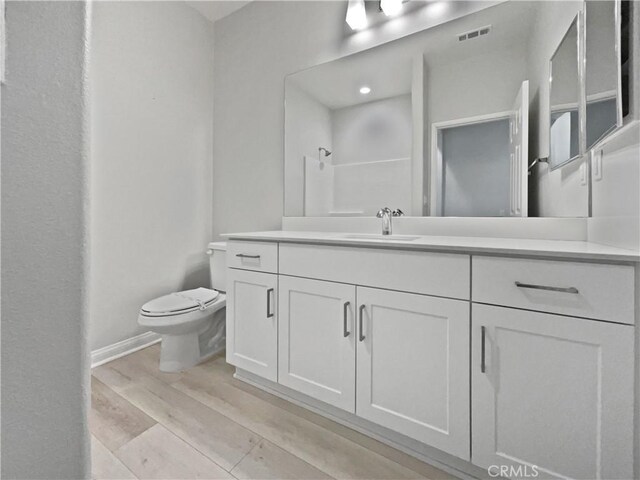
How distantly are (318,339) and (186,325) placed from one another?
870 mm

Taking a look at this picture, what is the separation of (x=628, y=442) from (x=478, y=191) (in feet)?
3.53

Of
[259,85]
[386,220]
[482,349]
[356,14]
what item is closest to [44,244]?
[482,349]

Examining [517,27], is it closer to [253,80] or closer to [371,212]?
[371,212]

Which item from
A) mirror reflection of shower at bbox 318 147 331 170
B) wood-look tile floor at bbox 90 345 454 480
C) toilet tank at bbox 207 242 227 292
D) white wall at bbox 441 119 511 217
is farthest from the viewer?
toilet tank at bbox 207 242 227 292

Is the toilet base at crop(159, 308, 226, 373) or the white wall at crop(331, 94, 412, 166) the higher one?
the white wall at crop(331, 94, 412, 166)

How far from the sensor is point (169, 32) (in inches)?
89.9

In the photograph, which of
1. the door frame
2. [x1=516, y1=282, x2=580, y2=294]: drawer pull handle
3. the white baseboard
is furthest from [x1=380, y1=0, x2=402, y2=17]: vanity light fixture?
the white baseboard

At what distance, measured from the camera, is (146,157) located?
2164 millimetres

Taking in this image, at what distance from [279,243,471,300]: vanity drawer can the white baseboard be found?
1378 mm

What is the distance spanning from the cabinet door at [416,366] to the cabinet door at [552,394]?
53 mm

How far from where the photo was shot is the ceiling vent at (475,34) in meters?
1.54

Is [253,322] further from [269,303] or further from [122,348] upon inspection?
[122,348]

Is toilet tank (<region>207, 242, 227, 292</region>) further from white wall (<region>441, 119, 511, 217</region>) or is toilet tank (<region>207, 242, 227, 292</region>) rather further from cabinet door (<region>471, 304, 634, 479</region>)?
cabinet door (<region>471, 304, 634, 479</region>)

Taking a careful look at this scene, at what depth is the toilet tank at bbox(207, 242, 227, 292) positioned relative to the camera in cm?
225
